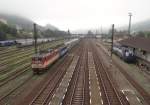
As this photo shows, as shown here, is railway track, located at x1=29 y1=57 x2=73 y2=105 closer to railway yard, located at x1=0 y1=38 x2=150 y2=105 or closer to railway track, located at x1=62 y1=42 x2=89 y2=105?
railway yard, located at x1=0 y1=38 x2=150 y2=105

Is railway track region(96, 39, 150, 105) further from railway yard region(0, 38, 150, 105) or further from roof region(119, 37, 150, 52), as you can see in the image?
roof region(119, 37, 150, 52)

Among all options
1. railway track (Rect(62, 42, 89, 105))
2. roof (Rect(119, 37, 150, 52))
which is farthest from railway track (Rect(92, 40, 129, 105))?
roof (Rect(119, 37, 150, 52))

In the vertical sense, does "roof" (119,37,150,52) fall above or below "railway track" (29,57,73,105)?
above

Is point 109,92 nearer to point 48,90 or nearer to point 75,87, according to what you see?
point 75,87

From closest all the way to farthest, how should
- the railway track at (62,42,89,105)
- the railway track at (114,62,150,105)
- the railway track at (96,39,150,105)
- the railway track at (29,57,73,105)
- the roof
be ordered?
the railway track at (62,42,89,105)
the railway track at (29,57,73,105)
the railway track at (96,39,150,105)
the railway track at (114,62,150,105)
the roof

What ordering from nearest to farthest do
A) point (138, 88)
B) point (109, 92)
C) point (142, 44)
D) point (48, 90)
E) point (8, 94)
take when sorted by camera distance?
point (8, 94) → point (109, 92) → point (48, 90) → point (138, 88) → point (142, 44)

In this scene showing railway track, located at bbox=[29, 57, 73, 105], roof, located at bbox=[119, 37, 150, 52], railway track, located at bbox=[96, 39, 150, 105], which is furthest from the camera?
roof, located at bbox=[119, 37, 150, 52]

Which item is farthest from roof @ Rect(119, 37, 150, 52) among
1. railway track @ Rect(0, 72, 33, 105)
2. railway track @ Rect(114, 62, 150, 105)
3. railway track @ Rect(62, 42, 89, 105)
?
railway track @ Rect(0, 72, 33, 105)

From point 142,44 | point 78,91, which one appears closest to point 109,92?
point 78,91

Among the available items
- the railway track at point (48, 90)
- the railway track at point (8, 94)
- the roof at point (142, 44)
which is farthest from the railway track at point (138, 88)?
the railway track at point (8, 94)

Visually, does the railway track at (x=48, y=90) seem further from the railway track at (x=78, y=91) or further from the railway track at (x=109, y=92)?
the railway track at (x=109, y=92)

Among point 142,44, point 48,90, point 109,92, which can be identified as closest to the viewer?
point 109,92

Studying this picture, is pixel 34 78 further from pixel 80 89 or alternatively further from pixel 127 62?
pixel 127 62

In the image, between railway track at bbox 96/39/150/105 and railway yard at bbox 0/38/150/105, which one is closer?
railway yard at bbox 0/38/150/105
